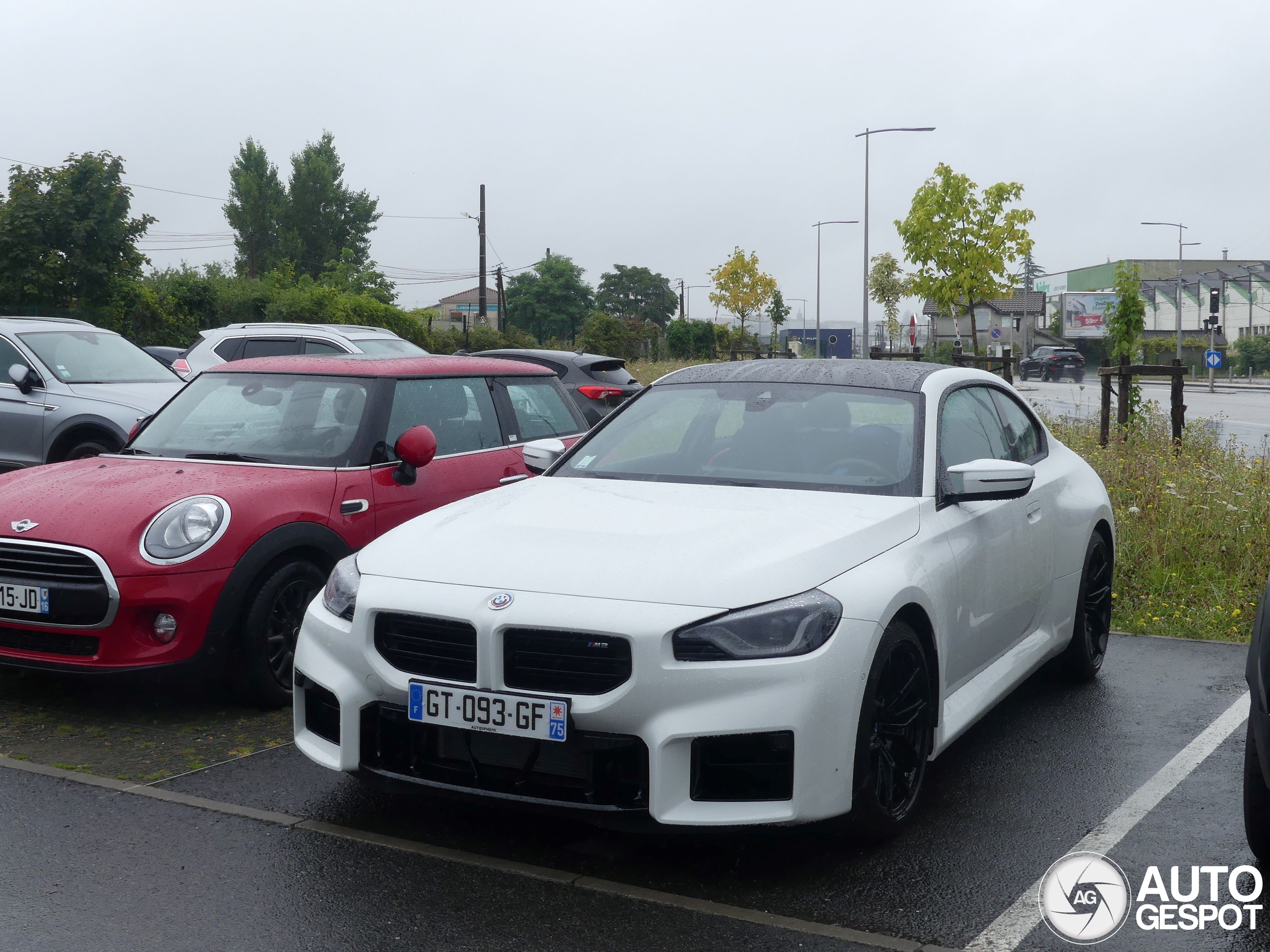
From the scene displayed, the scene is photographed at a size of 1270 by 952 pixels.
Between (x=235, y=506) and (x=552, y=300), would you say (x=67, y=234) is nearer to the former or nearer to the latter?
(x=235, y=506)

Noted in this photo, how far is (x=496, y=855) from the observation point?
3758mm

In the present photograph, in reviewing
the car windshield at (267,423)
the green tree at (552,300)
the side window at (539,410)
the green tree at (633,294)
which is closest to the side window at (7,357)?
the car windshield at (267,423)

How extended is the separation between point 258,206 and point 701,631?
288 feet

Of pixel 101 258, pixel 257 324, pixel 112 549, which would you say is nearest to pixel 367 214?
pixel 101 258

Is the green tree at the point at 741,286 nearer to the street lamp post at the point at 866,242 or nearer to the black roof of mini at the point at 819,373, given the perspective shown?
the street lamp post at the point at 866,242

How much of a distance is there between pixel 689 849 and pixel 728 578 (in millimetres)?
936

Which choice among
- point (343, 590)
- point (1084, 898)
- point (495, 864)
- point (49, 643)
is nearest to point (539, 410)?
point (49, 643)

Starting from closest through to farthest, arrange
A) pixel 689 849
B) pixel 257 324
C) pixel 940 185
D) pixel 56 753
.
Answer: pixel 689 849 → pixel 56 753 → pixel 257 324 → pixel 940 185

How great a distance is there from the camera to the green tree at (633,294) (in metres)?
114

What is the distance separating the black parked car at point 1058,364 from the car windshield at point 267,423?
56067mm

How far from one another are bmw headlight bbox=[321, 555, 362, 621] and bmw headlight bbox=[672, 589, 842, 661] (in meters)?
1.07

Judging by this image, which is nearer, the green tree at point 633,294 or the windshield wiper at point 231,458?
the windshield wiper at point 231,458

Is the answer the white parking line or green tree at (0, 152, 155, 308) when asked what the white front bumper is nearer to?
the white parking line

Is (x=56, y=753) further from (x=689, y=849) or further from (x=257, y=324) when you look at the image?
(x=257, y=324)
